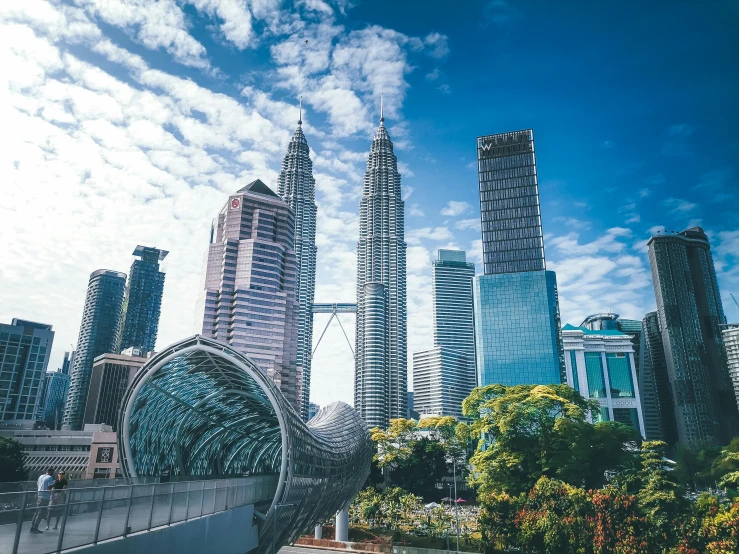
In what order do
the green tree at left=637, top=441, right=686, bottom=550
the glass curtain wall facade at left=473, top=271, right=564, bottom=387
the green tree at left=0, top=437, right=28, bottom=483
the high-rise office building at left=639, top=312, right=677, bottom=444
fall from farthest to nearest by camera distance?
the high-rise office building at left=639, top=312, right=677, bottom=444 < the glass curtain wall facade at left=473, top=271, right=564, bottom=387 < the green tree at left=0, top=437, right=28, bottom=483 < the green tree at left=637, top=441, right=686, bottom=550

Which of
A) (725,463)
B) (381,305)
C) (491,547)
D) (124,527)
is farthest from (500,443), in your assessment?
(381,305)

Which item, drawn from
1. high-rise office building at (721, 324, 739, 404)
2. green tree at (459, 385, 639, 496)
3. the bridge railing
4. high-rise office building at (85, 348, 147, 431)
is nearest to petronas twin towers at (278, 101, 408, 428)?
high-rise office building at (85, 348, 147, 431)

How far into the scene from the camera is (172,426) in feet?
78.5

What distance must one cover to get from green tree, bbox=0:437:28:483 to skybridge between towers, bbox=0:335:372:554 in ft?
125

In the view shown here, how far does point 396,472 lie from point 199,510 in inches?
2623

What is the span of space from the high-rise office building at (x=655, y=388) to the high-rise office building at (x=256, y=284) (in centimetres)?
11794

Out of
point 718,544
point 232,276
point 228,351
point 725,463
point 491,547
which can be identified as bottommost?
point 491,547

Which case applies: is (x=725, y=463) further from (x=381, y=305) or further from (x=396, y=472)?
(x=381, y=305)

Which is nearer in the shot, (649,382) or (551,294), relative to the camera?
(551,294)

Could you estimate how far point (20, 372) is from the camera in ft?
450

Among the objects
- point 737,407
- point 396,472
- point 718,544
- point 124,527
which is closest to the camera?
point 124,527

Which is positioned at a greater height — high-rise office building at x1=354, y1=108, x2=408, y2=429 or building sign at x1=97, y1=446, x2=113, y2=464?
high-rise office building at x1=354, y1=108, x2=408, y2=429

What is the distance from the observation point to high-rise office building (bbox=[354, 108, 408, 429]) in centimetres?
17388

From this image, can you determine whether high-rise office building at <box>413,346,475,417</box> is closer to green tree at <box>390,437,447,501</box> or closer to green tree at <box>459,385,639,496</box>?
green tree at <box>390,437,447,501</box>
